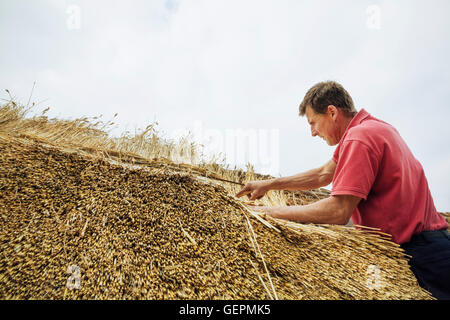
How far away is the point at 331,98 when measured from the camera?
Result: 5.72 feet

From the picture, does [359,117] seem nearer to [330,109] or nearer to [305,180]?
[330,109]

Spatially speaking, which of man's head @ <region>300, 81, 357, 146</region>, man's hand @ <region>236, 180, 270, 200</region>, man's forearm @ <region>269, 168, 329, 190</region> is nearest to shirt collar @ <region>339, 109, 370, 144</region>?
man's head @ <region>300, 81, 357, 146</region>

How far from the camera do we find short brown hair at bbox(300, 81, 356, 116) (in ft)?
5.71

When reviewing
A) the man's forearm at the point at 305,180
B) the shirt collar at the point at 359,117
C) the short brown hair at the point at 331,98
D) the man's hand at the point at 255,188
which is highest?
the short brown hair at the point at 331,98

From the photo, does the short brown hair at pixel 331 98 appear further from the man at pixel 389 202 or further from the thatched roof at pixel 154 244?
the thatched roof at pixel 154 244

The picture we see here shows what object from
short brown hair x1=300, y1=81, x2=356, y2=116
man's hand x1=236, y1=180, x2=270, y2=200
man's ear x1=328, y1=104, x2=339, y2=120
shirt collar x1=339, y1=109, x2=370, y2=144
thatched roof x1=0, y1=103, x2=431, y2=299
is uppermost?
short brown hair x1=300, y1=81, x2=356, y2=116

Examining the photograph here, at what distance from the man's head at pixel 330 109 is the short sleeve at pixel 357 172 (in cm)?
55

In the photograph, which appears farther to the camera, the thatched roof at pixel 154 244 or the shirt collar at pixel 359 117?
the shirt collar at pixel 359 117

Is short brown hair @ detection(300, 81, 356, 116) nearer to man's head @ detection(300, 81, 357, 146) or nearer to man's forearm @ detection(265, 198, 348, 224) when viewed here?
man's head @ detection(300, 81, 357, 146)

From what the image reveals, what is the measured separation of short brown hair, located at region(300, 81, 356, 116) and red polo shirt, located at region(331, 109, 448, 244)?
1.36 feet

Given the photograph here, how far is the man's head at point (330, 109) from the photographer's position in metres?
1.74

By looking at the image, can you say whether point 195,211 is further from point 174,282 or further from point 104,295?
point 104,295

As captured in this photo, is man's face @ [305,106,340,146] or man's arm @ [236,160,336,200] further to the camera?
man's arm @ [236,160,336,200]

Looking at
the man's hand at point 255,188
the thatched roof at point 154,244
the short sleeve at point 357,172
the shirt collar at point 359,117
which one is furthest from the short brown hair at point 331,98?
the thatched roof at point 154,244
